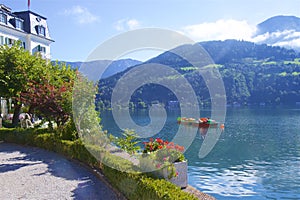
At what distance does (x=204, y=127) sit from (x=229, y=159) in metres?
28.2

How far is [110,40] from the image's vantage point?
11875 mm

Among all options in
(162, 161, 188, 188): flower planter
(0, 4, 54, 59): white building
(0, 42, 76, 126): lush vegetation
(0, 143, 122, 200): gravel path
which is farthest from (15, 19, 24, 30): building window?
(162, 161, 188, 188): flower planter

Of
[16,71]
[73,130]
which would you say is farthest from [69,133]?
[16,71]

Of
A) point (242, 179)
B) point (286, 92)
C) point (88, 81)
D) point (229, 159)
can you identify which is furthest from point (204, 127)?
point (286, 92)

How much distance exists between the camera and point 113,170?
9938 mm

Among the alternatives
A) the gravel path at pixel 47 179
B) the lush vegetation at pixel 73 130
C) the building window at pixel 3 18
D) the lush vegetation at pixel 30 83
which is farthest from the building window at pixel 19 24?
the gravel path at pixel 47 179

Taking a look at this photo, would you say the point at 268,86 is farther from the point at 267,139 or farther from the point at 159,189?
the point at 159,189

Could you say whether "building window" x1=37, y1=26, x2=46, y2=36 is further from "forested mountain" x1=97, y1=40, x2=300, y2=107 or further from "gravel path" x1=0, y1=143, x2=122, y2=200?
"forested mountain" x1=97, y1=40, x2=300, y2=107

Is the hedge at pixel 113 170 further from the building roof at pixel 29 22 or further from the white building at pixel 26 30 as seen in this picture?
the building roof at pixel 29 22

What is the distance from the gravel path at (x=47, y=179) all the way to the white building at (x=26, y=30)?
28.7 m

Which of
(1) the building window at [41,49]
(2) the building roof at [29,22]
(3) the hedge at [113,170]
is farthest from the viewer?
(1) the building window at [41,49]

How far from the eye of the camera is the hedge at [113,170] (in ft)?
24.5

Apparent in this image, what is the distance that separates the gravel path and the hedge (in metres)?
0.40

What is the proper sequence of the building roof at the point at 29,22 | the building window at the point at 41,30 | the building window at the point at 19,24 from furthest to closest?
the building window at the point at 41,30 → the building window at the point at 19,24 → the building roof at the point at 29,22
